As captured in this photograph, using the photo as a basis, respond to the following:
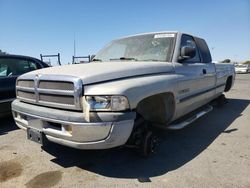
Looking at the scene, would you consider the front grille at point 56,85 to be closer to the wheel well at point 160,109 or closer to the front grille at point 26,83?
the front grille at point 26,83

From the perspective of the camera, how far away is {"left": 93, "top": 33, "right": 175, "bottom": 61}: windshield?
14.2 ft

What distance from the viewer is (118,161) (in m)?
3.69

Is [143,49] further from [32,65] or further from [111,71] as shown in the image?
[32,65]

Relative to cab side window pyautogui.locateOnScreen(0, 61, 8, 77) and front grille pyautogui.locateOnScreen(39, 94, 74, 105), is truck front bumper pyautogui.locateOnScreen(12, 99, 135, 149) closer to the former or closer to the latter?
front grille pyautogui.locateOnScreen(39, 94, 74, 105)

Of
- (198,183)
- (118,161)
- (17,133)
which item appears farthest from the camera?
(17,133)

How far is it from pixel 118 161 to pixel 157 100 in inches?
43.8

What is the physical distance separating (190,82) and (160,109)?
96cm

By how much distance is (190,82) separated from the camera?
14.8 ft

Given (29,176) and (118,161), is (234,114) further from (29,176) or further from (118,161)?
(29,176)

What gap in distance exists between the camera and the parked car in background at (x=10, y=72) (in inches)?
Answer: 209

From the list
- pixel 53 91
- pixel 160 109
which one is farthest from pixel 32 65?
pixel 160 109

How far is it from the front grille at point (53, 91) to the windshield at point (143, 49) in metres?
1.65

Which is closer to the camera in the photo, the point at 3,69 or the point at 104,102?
the point at 104,102

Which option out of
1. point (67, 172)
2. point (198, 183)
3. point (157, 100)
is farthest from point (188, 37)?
point (67, 172)
